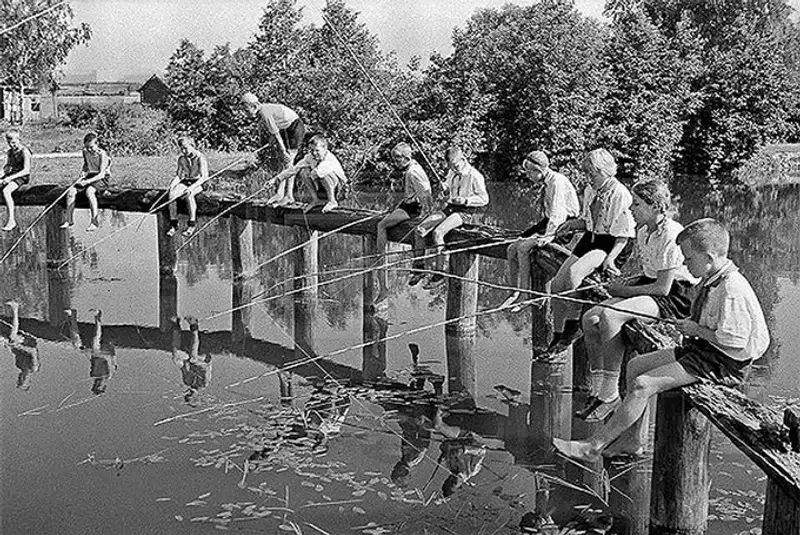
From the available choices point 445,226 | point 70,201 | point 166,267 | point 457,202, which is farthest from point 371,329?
point 70,201

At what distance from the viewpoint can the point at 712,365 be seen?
573cm

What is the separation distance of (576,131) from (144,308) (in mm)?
20502

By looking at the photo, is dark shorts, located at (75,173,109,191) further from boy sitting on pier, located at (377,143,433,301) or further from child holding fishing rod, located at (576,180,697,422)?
child holding fishing rod, located at (576,180,697,422)

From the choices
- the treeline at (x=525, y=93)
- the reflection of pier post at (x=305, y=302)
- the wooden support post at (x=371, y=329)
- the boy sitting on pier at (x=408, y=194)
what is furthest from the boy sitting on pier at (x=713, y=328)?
the treeline at (x=525, y=93)

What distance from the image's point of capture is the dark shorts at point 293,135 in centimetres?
1370

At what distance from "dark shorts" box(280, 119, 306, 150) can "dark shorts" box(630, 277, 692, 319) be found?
748 centimetres

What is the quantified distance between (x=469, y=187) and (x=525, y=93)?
889 inches

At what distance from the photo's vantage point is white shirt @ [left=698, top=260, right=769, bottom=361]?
561 cm

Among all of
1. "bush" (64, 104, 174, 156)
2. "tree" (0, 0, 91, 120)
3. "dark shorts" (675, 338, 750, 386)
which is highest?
"tree" (0, 0, 91, 120)

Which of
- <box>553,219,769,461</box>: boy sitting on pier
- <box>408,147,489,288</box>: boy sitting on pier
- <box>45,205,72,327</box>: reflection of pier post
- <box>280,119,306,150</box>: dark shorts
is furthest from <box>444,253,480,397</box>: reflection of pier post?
<box>45,205,72,327</box>: reflection of pier post

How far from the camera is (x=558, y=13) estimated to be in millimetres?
34500

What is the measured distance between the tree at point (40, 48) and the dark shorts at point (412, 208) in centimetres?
2202

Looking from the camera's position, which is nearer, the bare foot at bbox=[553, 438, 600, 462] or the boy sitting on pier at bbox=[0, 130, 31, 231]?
the bare foot at bbox=[553, 438, 600, 462]

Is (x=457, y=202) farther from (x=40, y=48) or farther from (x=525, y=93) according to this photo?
(x=40, y=48)
